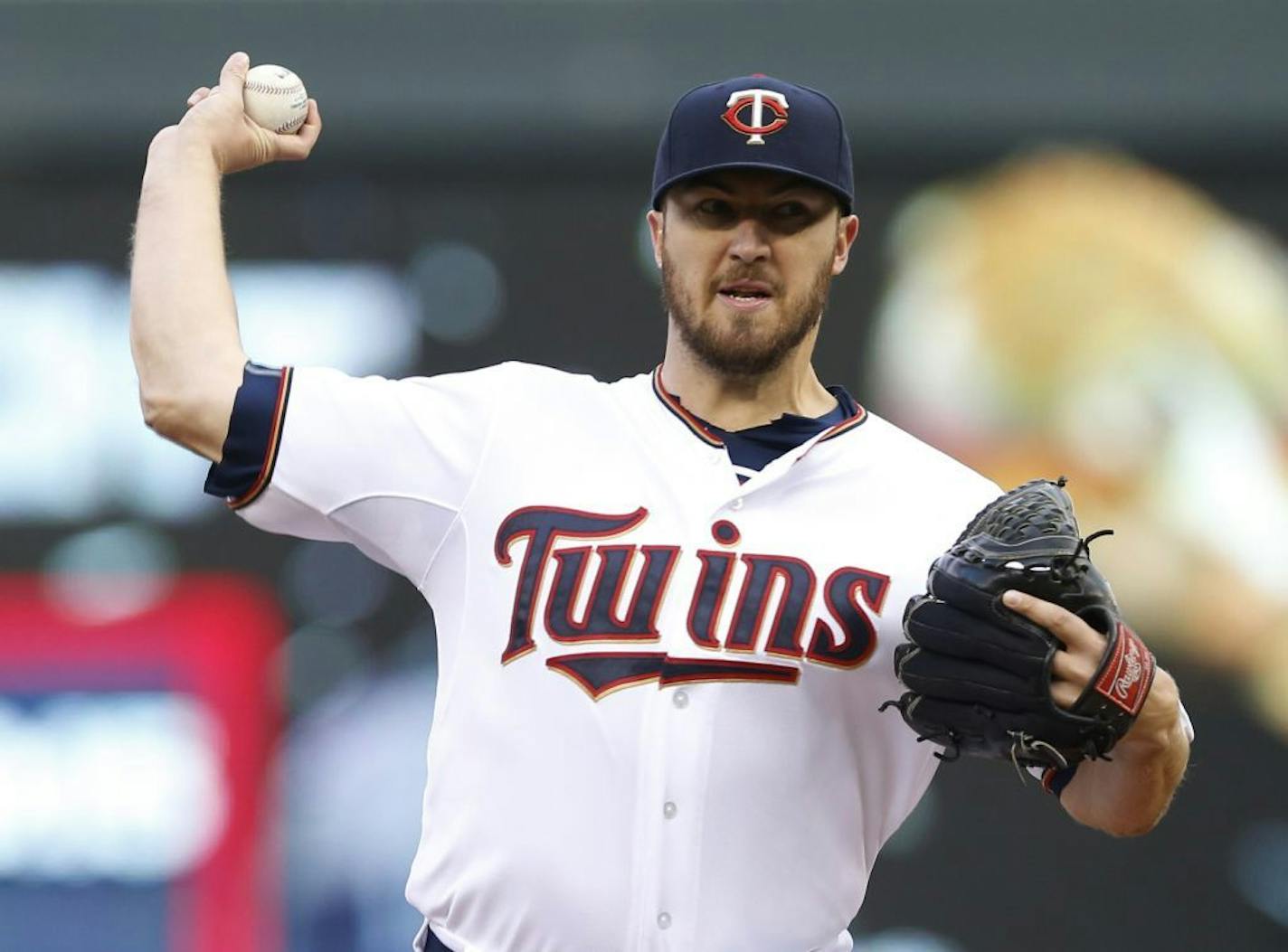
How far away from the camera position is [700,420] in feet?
8.25

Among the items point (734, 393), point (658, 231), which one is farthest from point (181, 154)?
point (734, 393)

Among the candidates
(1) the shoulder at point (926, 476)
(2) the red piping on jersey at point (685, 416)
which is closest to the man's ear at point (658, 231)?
(2) the red piping on jersey at point (685, 416)

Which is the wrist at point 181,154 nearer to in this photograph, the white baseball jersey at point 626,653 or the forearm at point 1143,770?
the white baseball jersey at point 626,653

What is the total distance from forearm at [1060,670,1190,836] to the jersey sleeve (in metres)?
0.73

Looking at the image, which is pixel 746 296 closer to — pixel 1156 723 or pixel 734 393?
pixel 734 393

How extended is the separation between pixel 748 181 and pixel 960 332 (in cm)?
278

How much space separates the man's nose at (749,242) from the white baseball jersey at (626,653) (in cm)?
22

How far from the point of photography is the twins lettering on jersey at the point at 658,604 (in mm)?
2318

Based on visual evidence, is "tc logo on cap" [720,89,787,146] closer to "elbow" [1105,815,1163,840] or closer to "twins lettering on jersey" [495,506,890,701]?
"twins lettering on jersey" [495,506,890,701]

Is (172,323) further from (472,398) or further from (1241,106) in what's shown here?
(1241,106)

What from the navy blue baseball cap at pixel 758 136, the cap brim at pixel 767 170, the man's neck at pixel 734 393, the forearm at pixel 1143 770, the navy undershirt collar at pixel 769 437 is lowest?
the forearm at pixel 1143 770

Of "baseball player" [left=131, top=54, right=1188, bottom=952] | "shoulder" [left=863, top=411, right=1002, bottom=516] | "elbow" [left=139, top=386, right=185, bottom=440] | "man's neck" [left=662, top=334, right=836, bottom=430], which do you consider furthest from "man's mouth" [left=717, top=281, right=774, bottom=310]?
"elbow" [left=139, top=386, right=185, bottom=440]

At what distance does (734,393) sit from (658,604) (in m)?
0.30

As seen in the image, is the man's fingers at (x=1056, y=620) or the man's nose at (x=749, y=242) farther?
the man's nose at (x=749, y=242)
